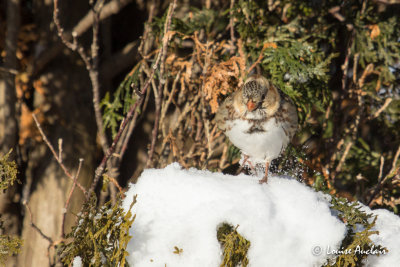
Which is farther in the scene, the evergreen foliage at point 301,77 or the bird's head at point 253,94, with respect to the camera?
the evergreen foliage at point 301,77

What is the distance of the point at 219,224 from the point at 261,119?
31.3 inches

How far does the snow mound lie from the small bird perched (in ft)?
1.80

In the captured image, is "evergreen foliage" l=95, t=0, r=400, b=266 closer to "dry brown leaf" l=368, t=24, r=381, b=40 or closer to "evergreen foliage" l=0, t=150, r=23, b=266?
"dry brown leaf" l=368, t=24, r=381, b=40

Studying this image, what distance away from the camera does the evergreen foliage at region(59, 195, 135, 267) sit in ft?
4.92

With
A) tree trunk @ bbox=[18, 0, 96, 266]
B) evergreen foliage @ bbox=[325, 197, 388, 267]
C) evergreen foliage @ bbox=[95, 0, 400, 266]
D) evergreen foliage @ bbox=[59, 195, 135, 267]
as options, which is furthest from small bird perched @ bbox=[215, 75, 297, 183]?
tree trunk @ bbox=[18, 0, 96, 266]

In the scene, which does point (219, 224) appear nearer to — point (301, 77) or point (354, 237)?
point (354, 237)

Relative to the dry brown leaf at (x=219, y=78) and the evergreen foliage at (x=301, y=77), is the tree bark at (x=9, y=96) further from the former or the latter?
the dry brown leaf at (x=219, y=78)

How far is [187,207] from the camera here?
1591 millimetres

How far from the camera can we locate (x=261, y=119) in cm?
220

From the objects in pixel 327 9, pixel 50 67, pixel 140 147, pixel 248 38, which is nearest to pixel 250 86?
pixel 248 38

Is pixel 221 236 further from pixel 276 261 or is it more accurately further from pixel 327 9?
pixel 327 9

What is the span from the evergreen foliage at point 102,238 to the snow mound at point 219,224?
54 millimetres

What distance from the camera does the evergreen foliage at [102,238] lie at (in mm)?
1500

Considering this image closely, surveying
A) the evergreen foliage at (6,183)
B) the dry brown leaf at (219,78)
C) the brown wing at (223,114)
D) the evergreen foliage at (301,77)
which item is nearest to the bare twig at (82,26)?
the evergreen foliage at (301,77)
